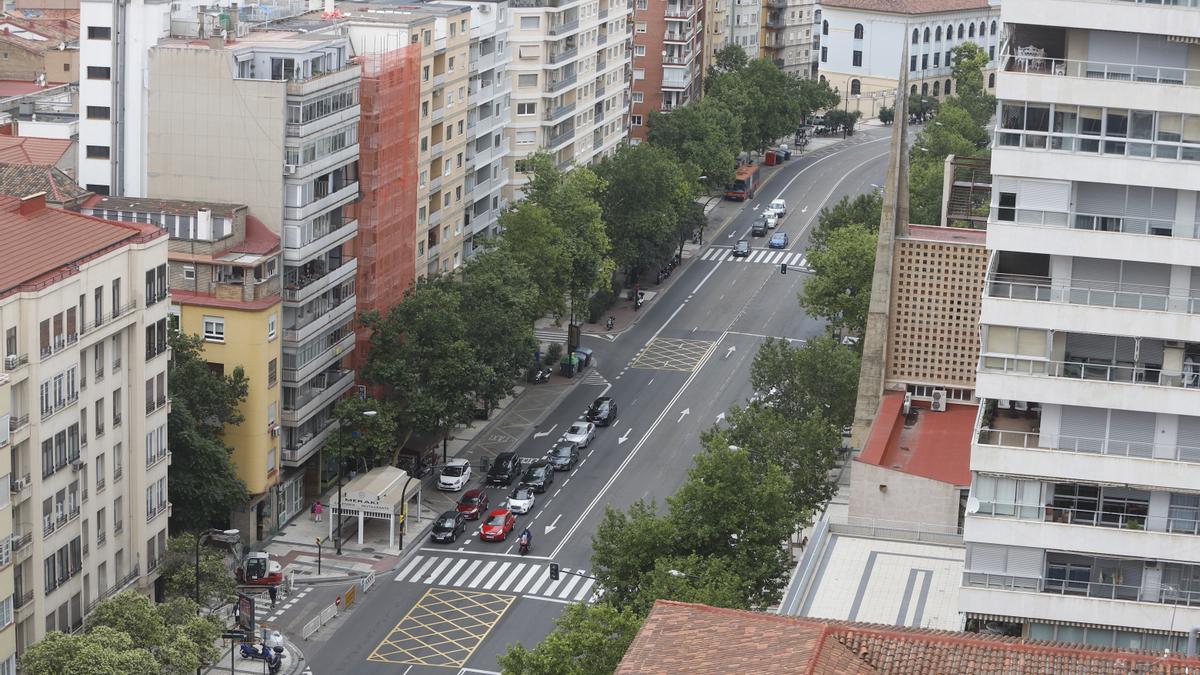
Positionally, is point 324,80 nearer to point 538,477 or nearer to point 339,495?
point 339,495

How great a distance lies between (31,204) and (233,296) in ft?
68.7

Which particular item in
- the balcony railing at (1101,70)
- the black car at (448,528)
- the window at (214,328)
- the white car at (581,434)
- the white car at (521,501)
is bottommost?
the black car at (448,528)

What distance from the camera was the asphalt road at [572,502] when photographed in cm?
12500

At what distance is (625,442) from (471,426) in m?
11.2

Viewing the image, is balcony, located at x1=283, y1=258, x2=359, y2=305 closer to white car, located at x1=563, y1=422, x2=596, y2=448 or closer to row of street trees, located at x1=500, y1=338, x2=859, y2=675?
white car, located at x1=563, y1=422, x2=596, y2=448

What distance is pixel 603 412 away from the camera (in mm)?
165125

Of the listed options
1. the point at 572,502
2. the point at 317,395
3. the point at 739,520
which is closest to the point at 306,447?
the point at 317,395

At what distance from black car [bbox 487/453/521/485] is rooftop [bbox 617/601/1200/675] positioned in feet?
277

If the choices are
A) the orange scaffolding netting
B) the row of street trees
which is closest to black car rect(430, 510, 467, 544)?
the orange scaffolding netting

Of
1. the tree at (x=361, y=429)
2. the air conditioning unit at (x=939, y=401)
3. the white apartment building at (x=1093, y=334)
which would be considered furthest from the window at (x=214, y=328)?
the white apartment building at (x=1093, y=334)

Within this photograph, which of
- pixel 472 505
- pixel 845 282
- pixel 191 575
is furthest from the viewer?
pixel 845 282

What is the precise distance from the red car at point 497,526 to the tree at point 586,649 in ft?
147

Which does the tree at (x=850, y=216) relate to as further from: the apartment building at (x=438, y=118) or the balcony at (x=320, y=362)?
the balcony at (x=320, y=362)

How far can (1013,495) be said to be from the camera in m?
72.8
